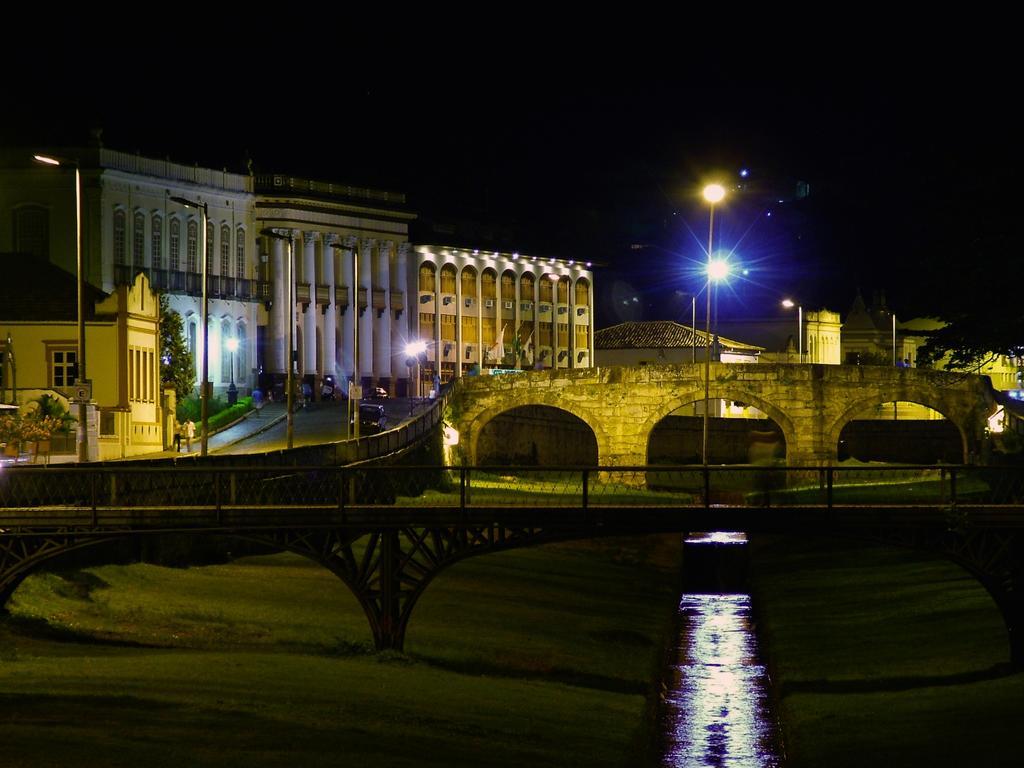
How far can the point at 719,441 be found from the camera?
12031 cm

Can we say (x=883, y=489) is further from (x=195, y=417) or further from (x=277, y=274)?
(x=277, y=274)

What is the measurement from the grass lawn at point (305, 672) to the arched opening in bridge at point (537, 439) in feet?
165

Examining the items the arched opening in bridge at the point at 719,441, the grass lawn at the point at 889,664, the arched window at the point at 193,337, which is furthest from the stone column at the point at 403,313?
the grass lawn at the point at 889,664

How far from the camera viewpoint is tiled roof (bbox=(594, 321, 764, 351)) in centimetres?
14150

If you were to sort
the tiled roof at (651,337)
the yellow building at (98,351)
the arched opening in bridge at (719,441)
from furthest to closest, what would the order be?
the tiled roof at (651,337), the arched opening in bridge at (719,441), the yellow building at (98,351)

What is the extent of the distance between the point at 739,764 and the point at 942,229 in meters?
36.9

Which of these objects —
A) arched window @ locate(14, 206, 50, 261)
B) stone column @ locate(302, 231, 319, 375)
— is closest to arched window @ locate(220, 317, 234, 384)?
stone column @ locate(302, 231, 319, 375)

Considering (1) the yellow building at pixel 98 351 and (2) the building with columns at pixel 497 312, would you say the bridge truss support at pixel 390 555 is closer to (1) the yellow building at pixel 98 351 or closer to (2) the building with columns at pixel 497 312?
(1) the yellow building at pixel 98 351

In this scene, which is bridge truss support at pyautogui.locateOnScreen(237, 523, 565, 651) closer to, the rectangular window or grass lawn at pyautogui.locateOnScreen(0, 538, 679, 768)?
grass lawn at pyautogui.locateOnScreen(0, 538, 679, 768)

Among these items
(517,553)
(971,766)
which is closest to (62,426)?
(517,553)

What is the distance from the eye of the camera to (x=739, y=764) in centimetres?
3331

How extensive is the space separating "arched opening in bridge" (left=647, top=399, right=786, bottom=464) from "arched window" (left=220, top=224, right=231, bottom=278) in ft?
90.6

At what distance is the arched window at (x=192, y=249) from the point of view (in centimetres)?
10619

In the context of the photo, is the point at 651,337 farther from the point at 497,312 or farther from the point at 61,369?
the point at 61,369
